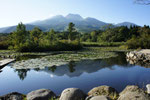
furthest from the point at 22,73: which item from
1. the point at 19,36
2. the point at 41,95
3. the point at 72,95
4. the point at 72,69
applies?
the point at 19,36

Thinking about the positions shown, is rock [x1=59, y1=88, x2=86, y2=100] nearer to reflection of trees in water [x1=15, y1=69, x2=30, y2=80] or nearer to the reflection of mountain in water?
the reflection of mountain in water

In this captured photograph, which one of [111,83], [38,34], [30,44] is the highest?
[38,34]

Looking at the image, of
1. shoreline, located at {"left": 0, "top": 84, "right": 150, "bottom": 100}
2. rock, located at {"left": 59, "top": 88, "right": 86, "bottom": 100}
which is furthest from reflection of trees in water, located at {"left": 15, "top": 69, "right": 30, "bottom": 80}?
rock, located at {"left": 59, "top": 88, "right": 86, "bottom": 100}

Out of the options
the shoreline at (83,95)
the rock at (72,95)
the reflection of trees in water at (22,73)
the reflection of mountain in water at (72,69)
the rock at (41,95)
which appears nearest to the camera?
the shoreline at (83,95)

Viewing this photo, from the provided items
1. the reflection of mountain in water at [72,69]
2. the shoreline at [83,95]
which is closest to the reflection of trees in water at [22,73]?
the reflection of mountain in water at [72,69]

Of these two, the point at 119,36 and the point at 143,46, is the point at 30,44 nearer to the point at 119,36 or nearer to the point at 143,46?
the point at 143,46

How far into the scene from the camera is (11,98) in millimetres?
4629

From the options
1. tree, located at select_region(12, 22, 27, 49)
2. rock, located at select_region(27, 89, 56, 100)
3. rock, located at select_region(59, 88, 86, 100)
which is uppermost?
tree, located at select_region(12, 22, 27, 49)

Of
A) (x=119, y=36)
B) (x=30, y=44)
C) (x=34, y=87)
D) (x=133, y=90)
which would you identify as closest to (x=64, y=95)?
(x=133, y=90)

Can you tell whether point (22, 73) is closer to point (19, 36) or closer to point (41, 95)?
point (41, 95)

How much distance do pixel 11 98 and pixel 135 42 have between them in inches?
1233

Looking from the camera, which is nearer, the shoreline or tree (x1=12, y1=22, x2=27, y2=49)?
the shoreline

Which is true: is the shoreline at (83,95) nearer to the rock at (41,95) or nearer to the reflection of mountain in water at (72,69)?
the rock at (41,95)

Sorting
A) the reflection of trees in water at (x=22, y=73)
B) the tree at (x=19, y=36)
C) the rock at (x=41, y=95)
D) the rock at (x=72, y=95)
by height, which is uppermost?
the tree at (x=19, y=36)
